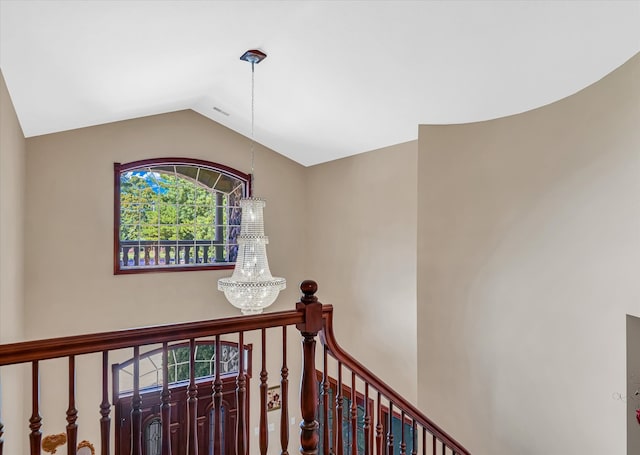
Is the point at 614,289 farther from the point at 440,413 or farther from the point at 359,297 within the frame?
the point at 359,297

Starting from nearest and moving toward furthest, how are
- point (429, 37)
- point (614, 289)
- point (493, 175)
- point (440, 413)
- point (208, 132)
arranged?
point (614, 289) < point (429, 37) < point (493, 175) < point (440, 413) < point (208, 132)

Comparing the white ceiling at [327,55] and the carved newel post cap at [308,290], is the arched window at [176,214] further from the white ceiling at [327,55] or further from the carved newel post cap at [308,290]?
the carved newel post cap at [308,290]

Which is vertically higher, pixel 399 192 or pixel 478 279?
pixel 399 192

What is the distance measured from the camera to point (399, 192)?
4.43 metres

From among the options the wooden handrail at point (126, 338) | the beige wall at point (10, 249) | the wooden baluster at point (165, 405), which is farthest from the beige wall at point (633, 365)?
the beige wall at point (10, 249)

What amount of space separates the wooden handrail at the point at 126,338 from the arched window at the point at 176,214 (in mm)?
4049

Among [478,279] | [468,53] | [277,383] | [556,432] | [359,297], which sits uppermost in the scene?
[468,53]

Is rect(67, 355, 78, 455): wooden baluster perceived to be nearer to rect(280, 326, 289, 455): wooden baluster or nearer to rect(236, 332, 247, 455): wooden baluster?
rect(236, 332, 247, 455): wooden baluster

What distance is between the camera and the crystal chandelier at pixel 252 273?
11.6 feet

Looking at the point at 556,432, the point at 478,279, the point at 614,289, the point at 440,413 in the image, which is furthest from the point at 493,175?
the point at 440,413

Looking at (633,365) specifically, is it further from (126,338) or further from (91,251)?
(91,251)

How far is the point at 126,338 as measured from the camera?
1.35 m

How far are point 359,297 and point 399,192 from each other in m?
1.49

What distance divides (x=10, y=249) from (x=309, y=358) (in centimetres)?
295
